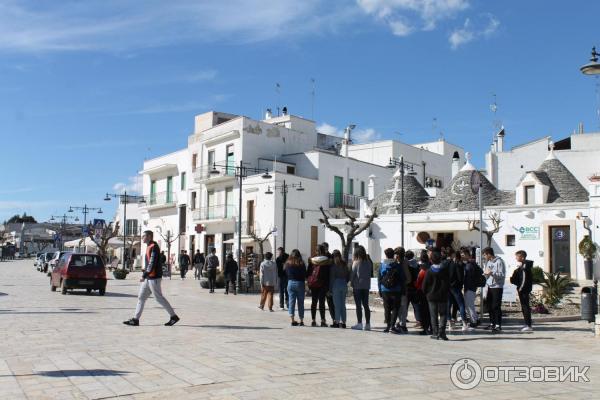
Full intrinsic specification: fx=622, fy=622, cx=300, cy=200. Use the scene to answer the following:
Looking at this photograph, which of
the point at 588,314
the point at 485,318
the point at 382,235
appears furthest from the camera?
the point at 382,235

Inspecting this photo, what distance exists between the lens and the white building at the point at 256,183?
43.7 m

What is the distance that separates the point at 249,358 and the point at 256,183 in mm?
35317

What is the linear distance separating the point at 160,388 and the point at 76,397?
864 mm

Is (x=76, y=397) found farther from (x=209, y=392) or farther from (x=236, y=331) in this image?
(x=236, y=331)

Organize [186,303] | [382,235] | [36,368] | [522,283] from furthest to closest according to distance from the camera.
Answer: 1. [382,235]
2. [186,303]
3. [522,283]
4. [36,368]

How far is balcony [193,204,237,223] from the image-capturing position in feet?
151

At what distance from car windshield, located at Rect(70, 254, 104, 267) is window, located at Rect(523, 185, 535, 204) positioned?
21842 millimetres

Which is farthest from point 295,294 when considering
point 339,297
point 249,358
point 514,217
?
point 514,217

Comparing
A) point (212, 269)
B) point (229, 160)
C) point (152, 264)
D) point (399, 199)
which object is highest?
point (229, 160)

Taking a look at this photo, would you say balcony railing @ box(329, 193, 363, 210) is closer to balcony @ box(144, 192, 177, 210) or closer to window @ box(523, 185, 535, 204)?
balcony @ box(144, 192, 177, 210)

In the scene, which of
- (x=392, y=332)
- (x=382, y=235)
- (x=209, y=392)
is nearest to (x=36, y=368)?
(x=209, y=392)

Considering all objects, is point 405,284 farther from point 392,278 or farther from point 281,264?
point 281,264

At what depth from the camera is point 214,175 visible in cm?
4762

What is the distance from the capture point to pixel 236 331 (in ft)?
39.6
